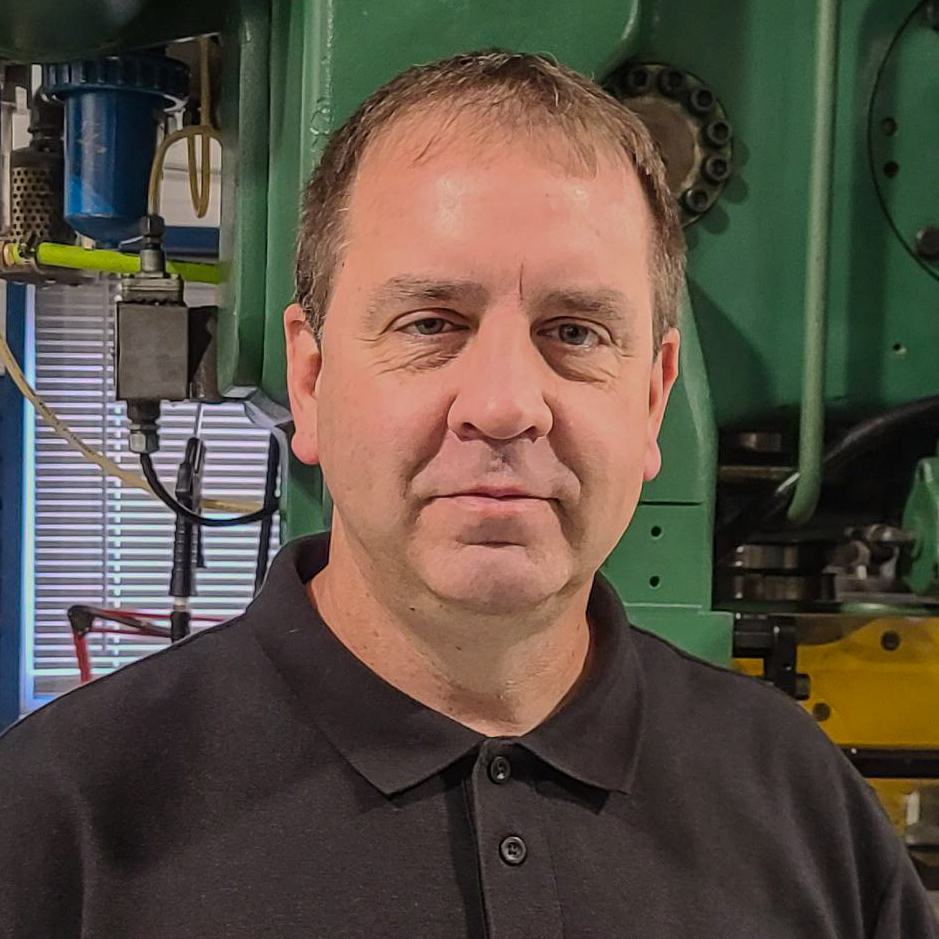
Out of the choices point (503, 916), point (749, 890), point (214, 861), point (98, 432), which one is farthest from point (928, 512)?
point (98, 432)

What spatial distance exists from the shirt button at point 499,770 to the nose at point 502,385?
228 millimetres

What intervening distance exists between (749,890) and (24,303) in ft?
7.72

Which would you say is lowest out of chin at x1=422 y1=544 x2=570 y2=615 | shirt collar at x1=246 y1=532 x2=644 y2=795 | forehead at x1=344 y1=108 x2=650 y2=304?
shirt collar at x1=246 y1=532 x2=644 y2=795

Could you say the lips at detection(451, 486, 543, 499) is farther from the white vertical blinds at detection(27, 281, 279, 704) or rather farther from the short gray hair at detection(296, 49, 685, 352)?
the white vertical blinds at detection(27, 281, 279, 704)

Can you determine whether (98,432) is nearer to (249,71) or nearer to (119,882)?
(249,71)

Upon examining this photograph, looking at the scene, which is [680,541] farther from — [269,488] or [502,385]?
[269,488]

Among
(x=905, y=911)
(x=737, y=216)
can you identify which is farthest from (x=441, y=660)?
(x=737, y=216)

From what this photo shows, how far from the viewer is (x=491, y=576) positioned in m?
0.77

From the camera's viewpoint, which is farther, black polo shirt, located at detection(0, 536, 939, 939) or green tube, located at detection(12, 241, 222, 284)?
green tube, located at detection(12, 241, 222, 284)

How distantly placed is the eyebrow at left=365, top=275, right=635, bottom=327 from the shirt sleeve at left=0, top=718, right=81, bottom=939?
1.27 feet

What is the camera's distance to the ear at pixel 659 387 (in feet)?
3.11

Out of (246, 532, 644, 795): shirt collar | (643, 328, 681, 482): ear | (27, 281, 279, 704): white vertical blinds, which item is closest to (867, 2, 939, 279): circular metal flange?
(643, 328, 681, 482): ear

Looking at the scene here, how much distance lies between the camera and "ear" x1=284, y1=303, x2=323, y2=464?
92cm

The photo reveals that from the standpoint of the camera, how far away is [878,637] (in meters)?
1.18
